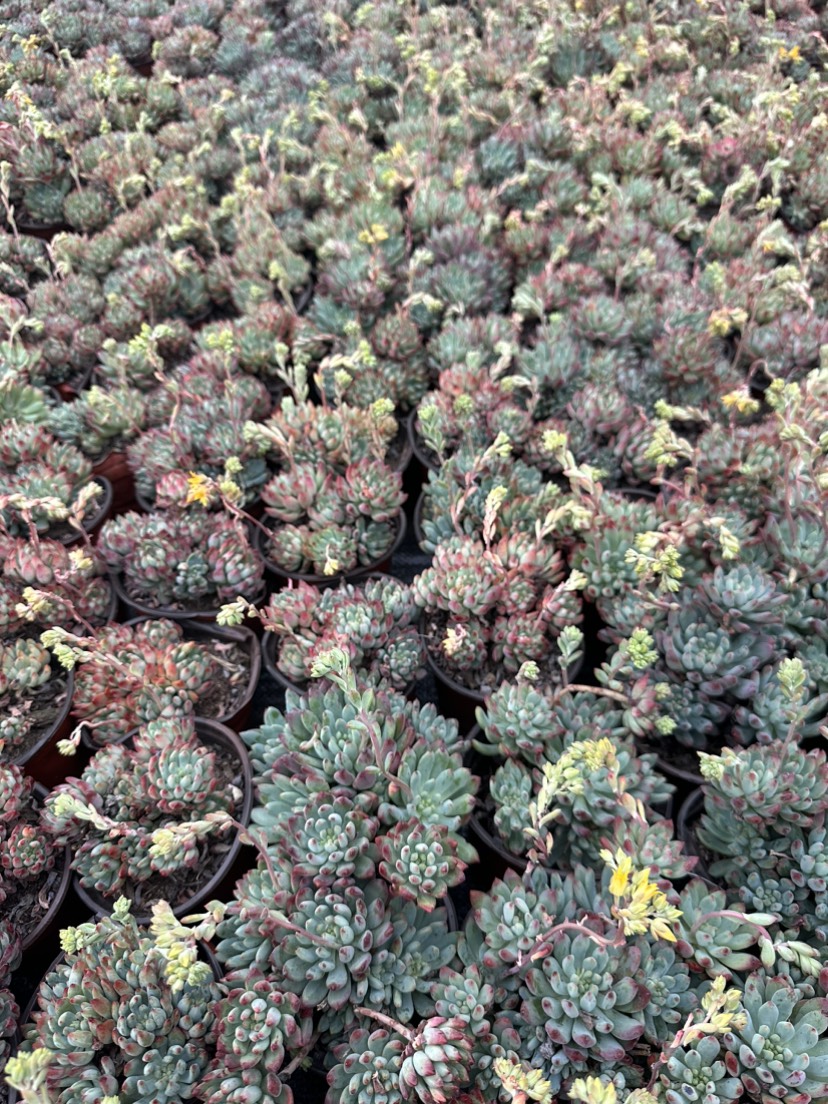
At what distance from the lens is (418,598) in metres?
1.88

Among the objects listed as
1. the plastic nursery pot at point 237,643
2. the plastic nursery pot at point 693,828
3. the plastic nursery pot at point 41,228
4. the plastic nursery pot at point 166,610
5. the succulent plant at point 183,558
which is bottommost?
the plastic nursery pot at point 693,828

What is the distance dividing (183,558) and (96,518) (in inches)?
18.6

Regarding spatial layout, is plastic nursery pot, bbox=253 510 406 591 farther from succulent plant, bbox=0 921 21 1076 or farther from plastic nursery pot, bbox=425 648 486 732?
succulent plant, bbox=0 921 21 1076

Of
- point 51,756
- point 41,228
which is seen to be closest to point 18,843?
point 51,756

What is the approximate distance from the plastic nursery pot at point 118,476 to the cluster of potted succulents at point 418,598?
2 centimetres

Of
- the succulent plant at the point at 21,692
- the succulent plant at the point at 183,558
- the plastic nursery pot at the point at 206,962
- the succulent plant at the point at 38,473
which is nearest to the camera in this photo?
the plastic nursery pot at the point at 206,962

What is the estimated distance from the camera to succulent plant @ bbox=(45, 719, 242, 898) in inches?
60.0

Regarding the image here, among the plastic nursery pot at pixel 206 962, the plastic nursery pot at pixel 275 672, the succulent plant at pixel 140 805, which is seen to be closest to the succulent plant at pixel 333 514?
the plastic nursery pot at pixel 275 672

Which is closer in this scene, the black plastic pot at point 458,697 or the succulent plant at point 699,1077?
the succulent plant at point 699,1077

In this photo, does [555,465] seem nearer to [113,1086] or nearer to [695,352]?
[695,352]

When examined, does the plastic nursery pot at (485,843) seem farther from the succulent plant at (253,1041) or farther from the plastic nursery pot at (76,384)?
the plastic nursery pot at (76,384)

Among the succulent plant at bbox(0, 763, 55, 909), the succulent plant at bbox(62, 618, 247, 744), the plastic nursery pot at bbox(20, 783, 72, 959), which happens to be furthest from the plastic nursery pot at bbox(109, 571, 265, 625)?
the plastic nursery pot at bbox(20, 783, 72, 959)

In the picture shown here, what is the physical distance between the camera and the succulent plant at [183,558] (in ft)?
6.57

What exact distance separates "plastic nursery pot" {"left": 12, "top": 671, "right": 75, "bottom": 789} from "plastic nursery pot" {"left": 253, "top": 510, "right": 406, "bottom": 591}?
0.61 m
